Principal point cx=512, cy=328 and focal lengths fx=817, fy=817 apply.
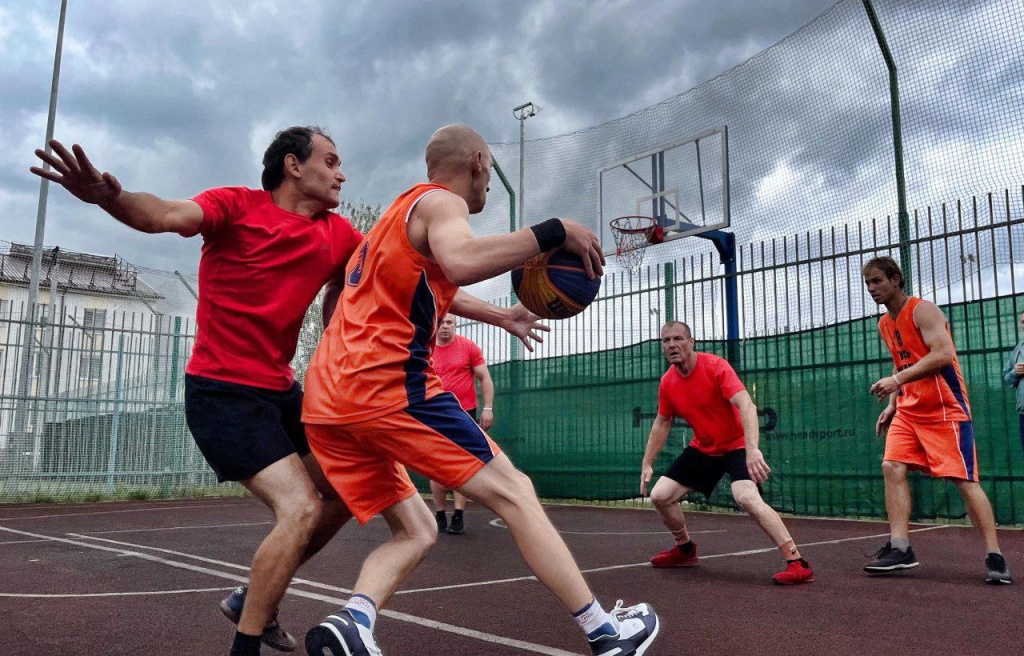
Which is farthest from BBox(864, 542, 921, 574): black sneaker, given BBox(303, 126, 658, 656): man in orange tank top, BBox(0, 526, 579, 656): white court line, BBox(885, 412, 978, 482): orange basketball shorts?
BBox(303, 126, 658, 656): man in orange tank top

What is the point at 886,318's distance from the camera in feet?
17.6

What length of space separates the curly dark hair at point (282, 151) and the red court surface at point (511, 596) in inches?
72.4

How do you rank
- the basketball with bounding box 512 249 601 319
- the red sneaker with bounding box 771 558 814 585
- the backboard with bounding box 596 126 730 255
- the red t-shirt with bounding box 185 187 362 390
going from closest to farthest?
the basketball with bounding box 512 249 601 319, the red t-shirt with bounding box 185 187 362 390, the red sneaker with bounding box 771 558 814 585, the backboard with bounding box 596 126 730 255

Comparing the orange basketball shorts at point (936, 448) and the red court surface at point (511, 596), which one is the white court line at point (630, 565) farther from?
the orange basketball shorts at point (936, 448)

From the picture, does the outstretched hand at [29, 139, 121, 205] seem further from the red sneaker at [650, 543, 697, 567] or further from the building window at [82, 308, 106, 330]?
the building window at [82, 308, 106, 330]

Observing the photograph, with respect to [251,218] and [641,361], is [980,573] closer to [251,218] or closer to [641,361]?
[251,218]

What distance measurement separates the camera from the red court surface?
328 centimetres

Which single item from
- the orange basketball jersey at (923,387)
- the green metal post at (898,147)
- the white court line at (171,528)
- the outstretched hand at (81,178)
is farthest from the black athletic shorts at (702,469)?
the white court line at (171,528)

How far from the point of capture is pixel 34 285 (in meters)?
14.9

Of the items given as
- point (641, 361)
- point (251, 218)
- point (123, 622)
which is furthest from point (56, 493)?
point (251, 218)

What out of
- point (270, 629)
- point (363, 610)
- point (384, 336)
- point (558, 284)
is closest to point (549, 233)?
point (558, 284)

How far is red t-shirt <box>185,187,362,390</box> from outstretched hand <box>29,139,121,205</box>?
37cm

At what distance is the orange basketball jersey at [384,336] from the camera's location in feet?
8.34

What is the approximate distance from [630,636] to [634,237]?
387 inches
